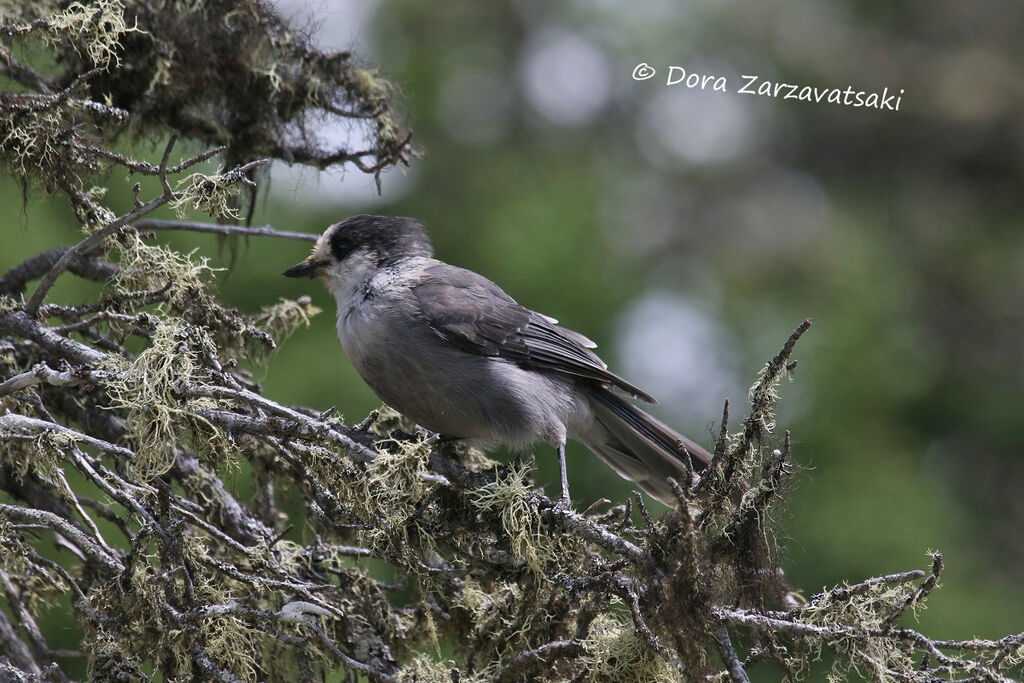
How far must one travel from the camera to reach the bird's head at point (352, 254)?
14.4 feet

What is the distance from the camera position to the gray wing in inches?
162

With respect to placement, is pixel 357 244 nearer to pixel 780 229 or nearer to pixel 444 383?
pixel 444 383

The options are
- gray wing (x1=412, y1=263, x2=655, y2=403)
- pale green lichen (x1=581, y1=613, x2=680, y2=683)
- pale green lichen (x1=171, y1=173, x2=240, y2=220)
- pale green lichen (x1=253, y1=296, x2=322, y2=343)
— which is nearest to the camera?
pale green lichen (x1=581, y1=613, x2=680, y2=683)

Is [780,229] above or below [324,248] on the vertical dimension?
above

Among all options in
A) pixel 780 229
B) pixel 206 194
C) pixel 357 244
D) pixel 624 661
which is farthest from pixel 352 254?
pixel 780 229

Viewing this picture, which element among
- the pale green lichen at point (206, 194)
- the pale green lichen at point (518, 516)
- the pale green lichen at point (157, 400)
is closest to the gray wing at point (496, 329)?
the pale green lichen at point (518, 516)

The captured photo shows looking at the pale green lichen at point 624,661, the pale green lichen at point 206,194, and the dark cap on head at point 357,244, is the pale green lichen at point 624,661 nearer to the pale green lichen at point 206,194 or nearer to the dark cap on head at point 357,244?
the pale green lichen at point 206,194

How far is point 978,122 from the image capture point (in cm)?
1134

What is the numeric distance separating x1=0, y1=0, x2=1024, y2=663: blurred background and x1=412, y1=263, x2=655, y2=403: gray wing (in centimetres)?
84

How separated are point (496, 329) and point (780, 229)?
6.89 m

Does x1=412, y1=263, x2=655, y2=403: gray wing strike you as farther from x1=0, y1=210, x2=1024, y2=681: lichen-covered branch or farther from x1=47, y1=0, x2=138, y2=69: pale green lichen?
x1=47, y1=0, x2=138, y2=69: pale green lichen

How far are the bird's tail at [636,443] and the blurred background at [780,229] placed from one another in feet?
4.69

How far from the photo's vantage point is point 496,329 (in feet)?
13.8

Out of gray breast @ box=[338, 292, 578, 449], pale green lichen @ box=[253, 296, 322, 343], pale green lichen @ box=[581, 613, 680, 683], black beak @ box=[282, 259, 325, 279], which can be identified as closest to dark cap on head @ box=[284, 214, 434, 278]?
black beak @ box=[282, 259, 325, 279]
